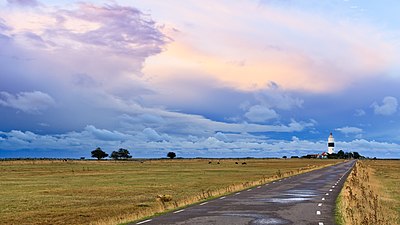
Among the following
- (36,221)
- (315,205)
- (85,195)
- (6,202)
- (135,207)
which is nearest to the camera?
(36,221)

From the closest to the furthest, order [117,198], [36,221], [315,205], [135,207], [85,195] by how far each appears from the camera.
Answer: [36,221] < [315,205] < [135,207] < [117,198] < [85,195]

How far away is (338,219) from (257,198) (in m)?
11.0

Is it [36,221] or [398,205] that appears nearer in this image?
[36,221]

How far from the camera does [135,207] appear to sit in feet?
99.5

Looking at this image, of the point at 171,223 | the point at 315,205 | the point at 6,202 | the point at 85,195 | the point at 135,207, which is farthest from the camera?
the point at 85,195

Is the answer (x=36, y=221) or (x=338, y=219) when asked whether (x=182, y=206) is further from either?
(x=338, y=219)

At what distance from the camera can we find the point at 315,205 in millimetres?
26625

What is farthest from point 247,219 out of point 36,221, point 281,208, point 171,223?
point 36,221

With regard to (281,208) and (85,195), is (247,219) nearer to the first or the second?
(281,208)

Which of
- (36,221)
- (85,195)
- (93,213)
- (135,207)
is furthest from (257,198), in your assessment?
(85,195)

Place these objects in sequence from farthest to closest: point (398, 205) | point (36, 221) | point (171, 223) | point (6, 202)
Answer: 1. point (6, 202)
2. point (398, 205)
3. point (36, 221)
4. point (171, 223)

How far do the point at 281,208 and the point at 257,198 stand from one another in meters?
6.23

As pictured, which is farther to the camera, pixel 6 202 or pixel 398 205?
pixel 6 202

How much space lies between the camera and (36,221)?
24516 millimetres
